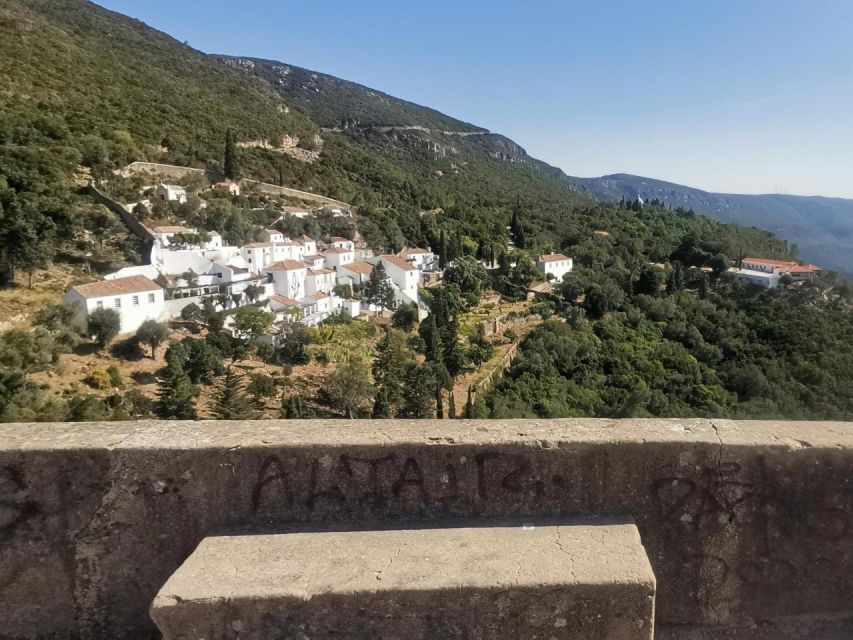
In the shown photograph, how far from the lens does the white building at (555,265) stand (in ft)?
182

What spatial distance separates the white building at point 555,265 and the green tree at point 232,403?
37.8 m

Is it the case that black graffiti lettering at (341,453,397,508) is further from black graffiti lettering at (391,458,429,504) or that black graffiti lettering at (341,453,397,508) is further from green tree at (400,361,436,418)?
green tree at (400,361,436,418)

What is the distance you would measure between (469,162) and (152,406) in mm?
110625

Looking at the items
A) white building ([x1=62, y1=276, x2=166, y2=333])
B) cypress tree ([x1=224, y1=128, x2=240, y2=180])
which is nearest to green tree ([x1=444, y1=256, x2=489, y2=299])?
cypress tree ([x1=224, y1=128, x2=240, y2=180])

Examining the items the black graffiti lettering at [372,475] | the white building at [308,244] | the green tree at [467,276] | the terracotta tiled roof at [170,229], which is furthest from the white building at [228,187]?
the black graffiti lettering at [372,475]

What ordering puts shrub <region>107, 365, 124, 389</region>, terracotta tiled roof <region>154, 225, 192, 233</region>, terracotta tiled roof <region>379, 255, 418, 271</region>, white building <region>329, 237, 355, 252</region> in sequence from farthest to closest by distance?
white building <region>329, 237, 355, 252</region> < terracotta tiled roof <region>379, 255, 418, 271</region> < terracotta tiled roof <region>154, 225, 192, 233</region> < shrub <region>107, 365, 124, 389</region>

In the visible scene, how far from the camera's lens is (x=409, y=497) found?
7.79 ft

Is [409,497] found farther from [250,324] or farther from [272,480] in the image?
[250,324]

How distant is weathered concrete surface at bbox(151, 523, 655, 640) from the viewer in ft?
5.95

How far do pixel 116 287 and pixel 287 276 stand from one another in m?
13.5

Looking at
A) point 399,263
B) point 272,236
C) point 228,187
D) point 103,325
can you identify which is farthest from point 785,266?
point 103,325

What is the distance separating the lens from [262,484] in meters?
2.34

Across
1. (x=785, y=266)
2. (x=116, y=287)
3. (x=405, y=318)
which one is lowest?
(x=405, y=318)

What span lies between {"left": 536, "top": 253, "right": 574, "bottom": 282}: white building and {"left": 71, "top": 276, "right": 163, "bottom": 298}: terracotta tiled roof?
3870cm
